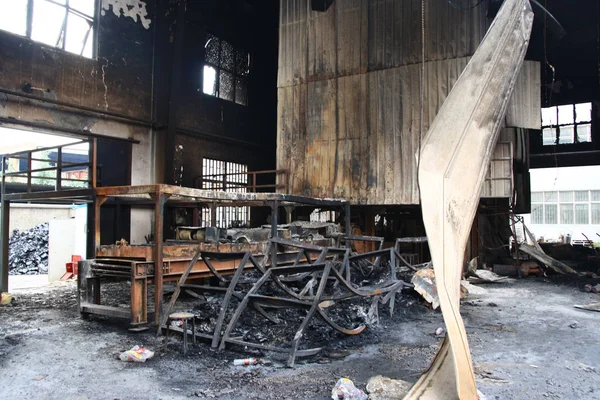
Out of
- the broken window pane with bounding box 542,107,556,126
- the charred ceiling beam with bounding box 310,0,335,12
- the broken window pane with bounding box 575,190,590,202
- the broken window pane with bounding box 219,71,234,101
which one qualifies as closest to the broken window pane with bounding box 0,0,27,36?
the broken window pane with bounding box 219,71,234,101

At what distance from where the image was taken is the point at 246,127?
17234 mm

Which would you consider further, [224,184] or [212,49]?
[212,49]

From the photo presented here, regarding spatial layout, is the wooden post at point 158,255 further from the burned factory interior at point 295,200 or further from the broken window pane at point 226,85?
the broken window pane at point 226,85

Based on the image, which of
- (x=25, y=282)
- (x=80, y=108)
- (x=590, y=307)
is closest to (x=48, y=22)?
(x=80, y=108)

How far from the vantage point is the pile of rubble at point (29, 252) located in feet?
46.6

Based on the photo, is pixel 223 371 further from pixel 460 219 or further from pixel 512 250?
pixel 512 250

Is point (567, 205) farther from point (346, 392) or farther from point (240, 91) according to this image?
point (346, 392)

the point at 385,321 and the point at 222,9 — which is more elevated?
the point at 222,9

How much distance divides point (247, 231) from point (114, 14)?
27.1 ft

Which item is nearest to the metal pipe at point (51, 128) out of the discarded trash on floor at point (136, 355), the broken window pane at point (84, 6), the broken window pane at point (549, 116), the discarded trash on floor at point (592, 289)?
the broken window pane at point (84, 6)

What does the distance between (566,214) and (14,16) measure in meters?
29.7

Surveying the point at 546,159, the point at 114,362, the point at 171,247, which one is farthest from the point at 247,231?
the point at 546,159

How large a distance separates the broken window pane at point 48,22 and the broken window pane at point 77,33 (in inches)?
7.6

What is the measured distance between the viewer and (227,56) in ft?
54.1
